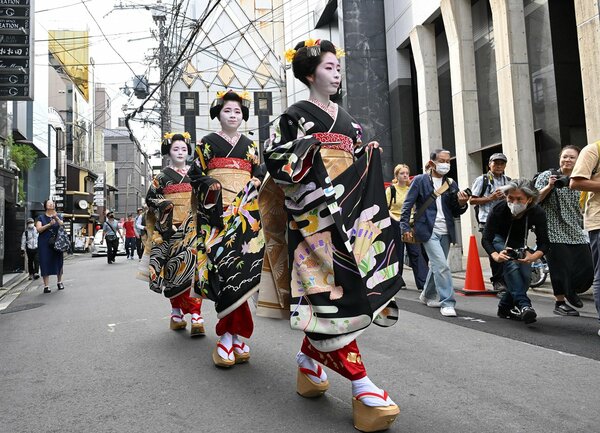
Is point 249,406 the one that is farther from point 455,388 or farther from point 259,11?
point 259,11

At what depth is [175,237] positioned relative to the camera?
15.5ft

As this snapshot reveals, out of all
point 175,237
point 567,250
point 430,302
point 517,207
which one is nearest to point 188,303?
point 175,237

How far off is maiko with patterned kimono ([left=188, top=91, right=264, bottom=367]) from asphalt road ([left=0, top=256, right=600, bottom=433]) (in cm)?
31

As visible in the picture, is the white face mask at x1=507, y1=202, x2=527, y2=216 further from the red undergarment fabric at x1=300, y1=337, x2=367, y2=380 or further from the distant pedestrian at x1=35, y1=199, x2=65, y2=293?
the distant pedestrian at x1=35, y1=199, x2=65, y2=293

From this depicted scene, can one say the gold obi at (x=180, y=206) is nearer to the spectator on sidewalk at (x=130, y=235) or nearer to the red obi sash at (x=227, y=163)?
the red obi sash at (x=227, y=163)

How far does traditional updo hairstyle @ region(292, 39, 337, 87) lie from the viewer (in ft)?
9.02

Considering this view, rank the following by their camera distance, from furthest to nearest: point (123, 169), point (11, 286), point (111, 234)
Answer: point (123, 169), point (111, 234), point (11, 286)

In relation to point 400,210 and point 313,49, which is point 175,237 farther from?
point 400,210

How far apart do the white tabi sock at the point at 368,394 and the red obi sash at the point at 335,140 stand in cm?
118

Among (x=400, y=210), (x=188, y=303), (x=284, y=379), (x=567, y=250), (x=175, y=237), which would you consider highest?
(x=400, y=210)

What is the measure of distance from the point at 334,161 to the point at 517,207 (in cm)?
278

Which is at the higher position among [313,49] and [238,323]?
[313,49]

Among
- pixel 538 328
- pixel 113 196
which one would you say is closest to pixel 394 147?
pixel 538 328

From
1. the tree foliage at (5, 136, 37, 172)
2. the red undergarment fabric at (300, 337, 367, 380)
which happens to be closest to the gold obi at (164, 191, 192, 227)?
the red undergarment fabric at (300, 337, 367, 380)
